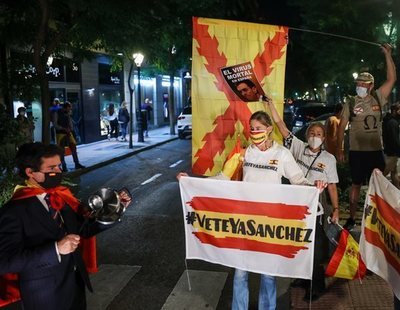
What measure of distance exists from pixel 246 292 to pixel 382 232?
130cm

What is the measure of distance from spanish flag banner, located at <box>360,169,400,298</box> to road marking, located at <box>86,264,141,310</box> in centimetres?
282

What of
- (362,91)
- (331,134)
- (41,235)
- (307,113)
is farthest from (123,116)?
(41,235)

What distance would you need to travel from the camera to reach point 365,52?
60.8ft

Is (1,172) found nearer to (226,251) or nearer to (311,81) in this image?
(226,251)

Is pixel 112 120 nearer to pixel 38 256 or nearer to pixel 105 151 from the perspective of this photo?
pixel 105 151

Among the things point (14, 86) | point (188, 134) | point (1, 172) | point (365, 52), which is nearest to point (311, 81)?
point (188, 134)

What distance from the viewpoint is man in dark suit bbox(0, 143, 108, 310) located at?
9.27ft

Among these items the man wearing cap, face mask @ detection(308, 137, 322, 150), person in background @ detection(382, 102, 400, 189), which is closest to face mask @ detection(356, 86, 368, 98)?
the man wearing cap

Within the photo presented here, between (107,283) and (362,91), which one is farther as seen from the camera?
(362,91)

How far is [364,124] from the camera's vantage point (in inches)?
248

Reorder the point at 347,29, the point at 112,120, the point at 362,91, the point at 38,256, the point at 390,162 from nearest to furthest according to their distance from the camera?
the point at 38,256
the point at 362,91
the point at 390,162
the point at 347,29
the point at 112,120

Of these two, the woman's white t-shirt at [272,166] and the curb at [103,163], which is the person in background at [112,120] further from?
the woman's white t-shirt at [272,166]

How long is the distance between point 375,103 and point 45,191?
4719 millimetres

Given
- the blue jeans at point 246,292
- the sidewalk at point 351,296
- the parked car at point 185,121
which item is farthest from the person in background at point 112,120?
the blue jeans at point 246,292
